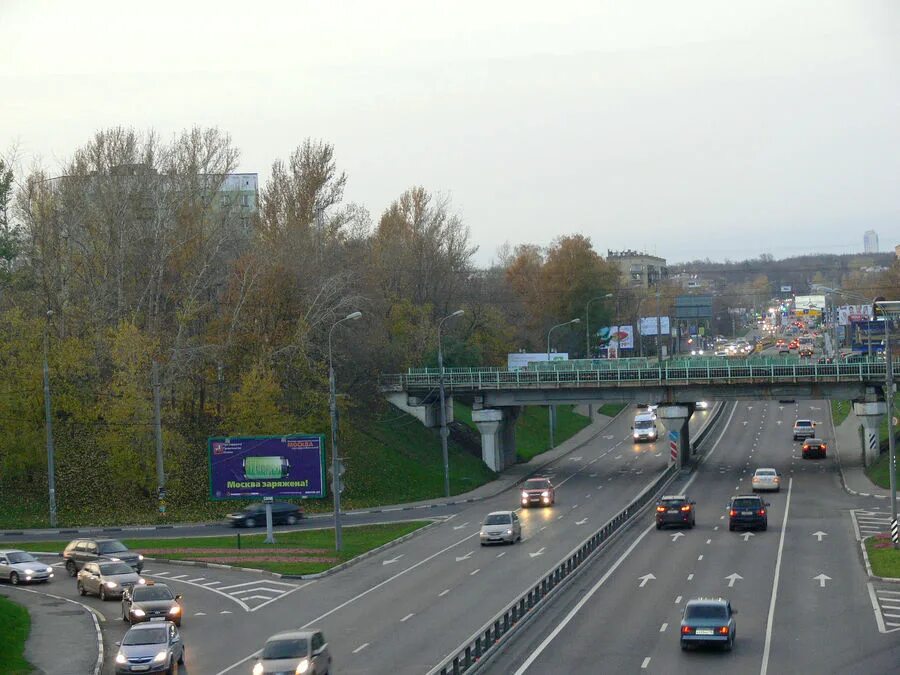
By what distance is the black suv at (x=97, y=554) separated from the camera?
134 feet

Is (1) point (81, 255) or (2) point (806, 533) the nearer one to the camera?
(2) point (806, 533)

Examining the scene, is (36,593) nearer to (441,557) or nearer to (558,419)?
(441,557)

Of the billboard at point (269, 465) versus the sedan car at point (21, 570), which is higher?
the billboard at point (269, 465)

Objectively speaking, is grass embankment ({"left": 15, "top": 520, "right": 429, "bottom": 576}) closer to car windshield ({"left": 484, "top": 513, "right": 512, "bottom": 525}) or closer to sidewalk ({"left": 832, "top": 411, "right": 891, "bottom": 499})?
A: car windshield ({"left": 484, "top": 513, "right": 512, "bottom": 525})

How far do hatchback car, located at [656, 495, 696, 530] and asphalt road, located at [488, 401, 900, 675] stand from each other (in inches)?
21.2

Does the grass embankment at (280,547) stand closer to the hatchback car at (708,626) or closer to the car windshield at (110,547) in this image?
the car windshield at (110,547)

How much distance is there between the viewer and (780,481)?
63719mm

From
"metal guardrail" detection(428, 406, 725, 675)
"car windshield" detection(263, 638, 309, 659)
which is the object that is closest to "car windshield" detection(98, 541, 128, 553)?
"metal guardrail" detection(428, 406, 725, 675)

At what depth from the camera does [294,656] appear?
22984mm

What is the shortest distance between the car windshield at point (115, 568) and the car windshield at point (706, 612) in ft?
67.9

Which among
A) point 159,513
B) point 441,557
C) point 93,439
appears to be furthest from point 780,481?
point 93,439

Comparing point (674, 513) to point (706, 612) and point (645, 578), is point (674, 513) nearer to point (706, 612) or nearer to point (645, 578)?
point (645, 578)

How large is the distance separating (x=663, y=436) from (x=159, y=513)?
49.8 metres

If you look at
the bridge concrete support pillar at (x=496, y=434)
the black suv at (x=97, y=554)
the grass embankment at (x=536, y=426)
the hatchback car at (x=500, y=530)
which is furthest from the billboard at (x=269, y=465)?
the grass embankment at (x=536, y=426)
